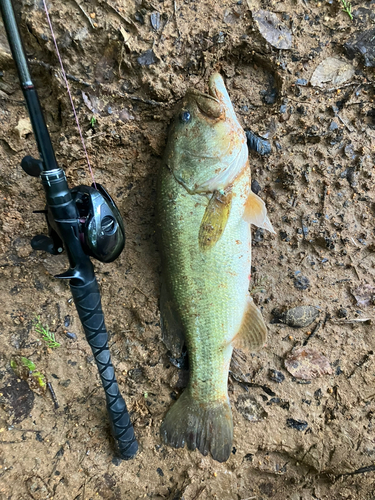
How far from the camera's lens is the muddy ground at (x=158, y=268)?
223cm

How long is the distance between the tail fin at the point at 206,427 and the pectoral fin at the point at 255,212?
1286mm

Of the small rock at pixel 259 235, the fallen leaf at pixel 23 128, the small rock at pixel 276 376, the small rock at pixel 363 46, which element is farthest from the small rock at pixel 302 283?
the fallen leaf at pixel 23 128

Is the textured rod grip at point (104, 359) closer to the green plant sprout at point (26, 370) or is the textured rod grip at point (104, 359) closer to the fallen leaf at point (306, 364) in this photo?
the green plant sprout at point (26, 370)

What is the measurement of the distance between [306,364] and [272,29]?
7.85 ft

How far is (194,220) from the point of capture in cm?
215

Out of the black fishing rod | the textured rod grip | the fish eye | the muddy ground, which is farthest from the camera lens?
the muddy ground

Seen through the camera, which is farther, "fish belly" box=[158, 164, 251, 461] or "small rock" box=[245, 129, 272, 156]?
"small rock" box=[245, 129, 272, 156]

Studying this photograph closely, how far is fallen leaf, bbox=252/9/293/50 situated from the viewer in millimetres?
2252

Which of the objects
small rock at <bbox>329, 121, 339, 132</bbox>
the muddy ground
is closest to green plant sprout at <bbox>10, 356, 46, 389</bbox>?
the muddy ground

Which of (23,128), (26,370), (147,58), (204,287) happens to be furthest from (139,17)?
(26,370)

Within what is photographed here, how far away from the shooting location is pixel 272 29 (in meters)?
2.26

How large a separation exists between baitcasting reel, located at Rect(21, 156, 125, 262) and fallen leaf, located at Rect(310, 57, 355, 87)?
5.72ft

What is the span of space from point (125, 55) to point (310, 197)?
1616mm

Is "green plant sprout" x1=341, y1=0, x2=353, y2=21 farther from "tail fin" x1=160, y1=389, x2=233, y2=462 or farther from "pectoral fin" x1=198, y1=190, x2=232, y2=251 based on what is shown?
"tail fin" x1=160, y1=389, x2=233, y2=462
